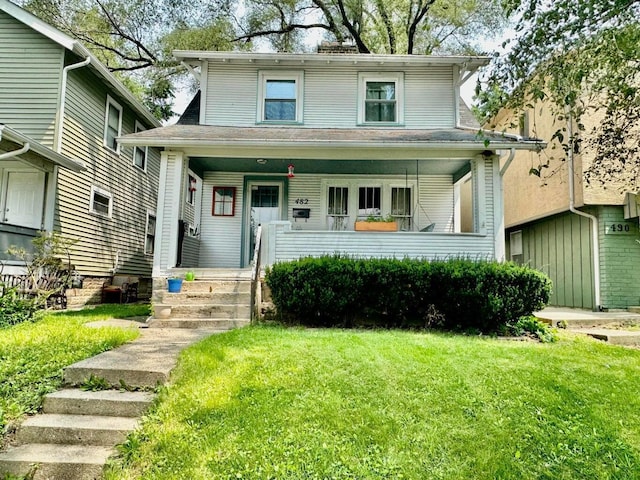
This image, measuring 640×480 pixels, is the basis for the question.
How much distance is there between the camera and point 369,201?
10.8m

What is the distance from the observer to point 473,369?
4.11 metres

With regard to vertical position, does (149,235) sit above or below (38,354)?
above

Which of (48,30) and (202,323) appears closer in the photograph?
(202,323)

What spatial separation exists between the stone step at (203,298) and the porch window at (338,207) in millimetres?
4092

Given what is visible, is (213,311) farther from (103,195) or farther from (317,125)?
(103,195)

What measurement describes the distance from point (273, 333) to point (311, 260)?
168cm

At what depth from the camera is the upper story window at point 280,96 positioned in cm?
1066

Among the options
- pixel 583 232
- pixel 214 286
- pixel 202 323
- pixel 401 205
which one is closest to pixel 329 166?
pixel 401 205

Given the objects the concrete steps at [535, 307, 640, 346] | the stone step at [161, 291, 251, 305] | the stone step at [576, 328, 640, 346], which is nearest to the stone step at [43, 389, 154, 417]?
the stone step at [161, 291, 251, 305]

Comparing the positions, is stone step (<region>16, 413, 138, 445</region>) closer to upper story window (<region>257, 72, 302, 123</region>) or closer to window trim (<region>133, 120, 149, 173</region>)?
upper story window (<region>257, 72, 302, 123</region>)

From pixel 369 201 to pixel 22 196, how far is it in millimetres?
8550

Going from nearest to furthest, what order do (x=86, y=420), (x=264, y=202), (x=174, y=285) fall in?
(x=86, y=420), (x=174, y=285), (x=264, y=202)

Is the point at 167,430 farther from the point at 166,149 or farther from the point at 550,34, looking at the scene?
the point at 166,149

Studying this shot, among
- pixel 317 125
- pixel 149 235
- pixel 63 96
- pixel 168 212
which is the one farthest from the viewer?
pixel 149 235
